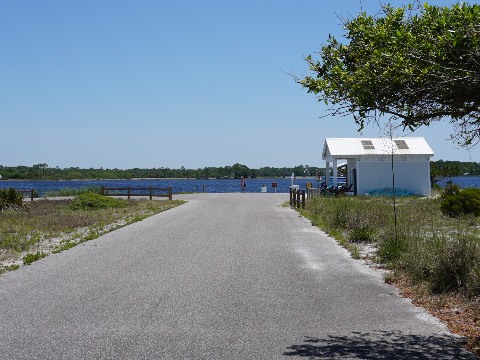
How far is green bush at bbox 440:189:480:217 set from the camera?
23.7m

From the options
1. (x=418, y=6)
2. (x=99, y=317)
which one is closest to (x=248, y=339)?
(x=99, y=317)

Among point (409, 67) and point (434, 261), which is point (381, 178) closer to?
point (434, 261)

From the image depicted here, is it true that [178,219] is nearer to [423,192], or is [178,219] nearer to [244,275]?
[244,275]

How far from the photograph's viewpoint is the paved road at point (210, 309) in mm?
6500

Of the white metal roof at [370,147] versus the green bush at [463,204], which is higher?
the white metal roof at [370,147]

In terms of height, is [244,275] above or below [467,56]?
below

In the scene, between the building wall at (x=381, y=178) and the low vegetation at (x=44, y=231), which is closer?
the low vegetation at (x=44, y=231)

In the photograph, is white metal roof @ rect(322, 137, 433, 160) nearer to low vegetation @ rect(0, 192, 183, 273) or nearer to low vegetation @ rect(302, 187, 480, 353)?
low vegetation @ rect(0, 192, 183, 273)

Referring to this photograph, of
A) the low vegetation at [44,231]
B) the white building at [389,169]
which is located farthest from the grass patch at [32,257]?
the white building at [389,169]

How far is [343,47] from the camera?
22.2ft

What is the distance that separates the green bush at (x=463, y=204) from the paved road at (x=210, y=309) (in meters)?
10.9

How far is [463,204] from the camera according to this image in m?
24.0

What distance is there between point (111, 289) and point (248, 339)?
3.89 m

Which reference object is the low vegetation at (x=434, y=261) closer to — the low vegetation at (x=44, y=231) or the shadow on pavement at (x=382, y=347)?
the shadow on pavement at (x=382, y=347)
